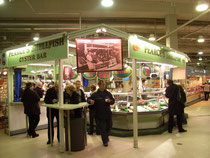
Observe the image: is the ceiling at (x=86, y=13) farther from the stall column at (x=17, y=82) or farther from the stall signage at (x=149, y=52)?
the stall column at (x=17, y=82)

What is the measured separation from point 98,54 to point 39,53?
184 centimetres

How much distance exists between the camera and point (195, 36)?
12.5m

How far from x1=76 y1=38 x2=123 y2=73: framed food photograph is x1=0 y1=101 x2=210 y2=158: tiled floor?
1.99 metres

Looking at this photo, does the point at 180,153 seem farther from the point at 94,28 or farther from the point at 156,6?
the point at 156,6

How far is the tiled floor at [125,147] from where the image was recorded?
14.0 ft

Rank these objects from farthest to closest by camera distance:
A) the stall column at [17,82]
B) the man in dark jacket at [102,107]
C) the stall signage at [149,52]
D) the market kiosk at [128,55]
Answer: the stall column at [17,82]
the man in dark jacket at [102,107]
the stall signage at [149,52]
the market kiosk at [128,55]

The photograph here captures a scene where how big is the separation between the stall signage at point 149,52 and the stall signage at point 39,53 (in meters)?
1.65

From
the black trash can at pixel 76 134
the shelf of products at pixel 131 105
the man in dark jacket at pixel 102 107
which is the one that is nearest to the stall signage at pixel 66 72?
the shelf of products at pixel 131 105

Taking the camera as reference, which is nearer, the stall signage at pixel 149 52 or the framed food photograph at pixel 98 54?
the framed food photograph at pixel 98 54

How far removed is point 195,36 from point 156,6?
5.87m

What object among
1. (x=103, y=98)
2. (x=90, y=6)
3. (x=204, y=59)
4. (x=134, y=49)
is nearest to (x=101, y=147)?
(x=103, y=98)

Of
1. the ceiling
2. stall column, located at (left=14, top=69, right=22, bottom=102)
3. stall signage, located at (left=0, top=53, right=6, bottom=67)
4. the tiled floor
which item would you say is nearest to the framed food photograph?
the tiled floor

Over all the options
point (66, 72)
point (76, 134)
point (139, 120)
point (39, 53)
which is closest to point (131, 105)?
point (139, 120)

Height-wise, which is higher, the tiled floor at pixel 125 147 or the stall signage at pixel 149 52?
the stall signage at pixel 149 52
